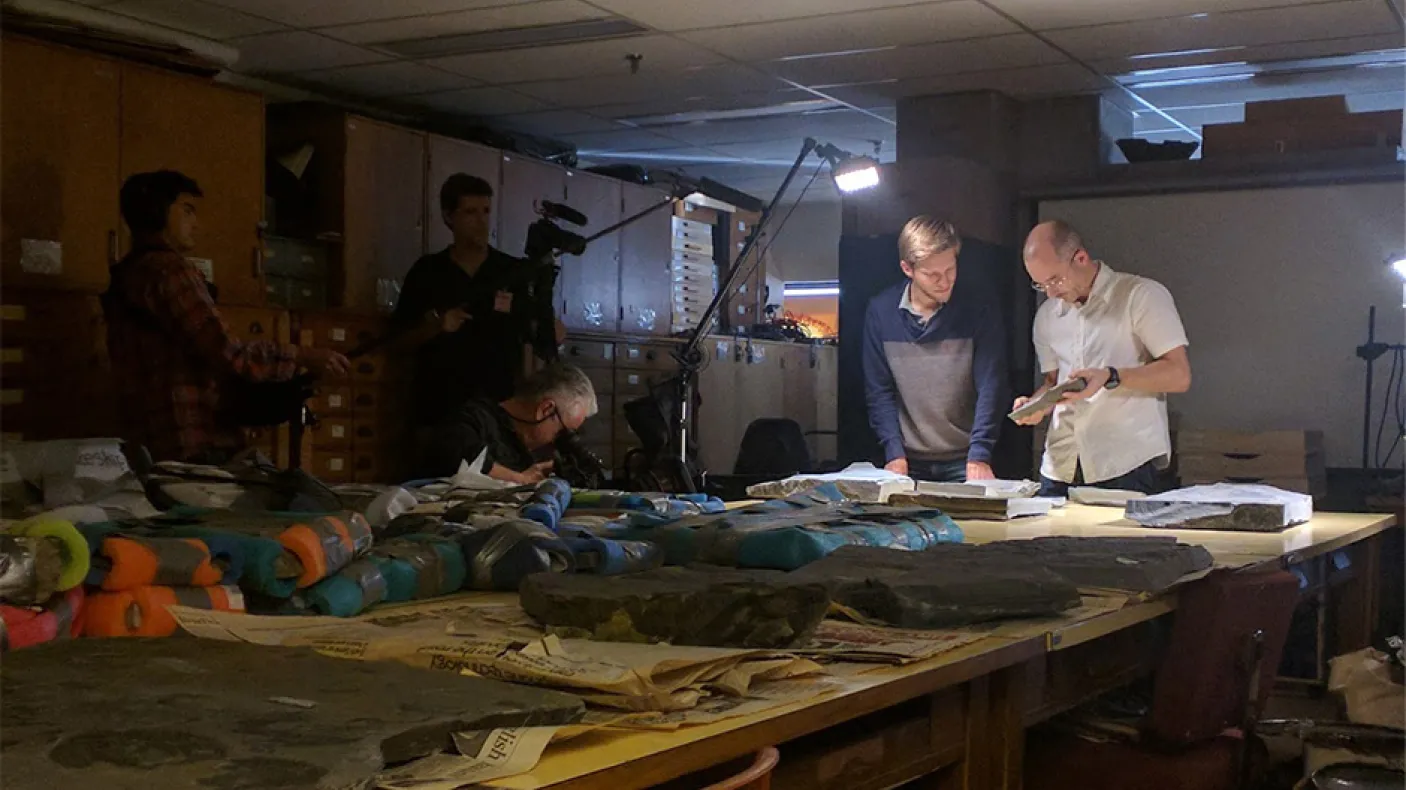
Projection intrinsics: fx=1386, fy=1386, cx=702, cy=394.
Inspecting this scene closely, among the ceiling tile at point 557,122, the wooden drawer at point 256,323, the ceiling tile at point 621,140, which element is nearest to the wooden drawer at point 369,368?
the wooden drawer at point 256,323

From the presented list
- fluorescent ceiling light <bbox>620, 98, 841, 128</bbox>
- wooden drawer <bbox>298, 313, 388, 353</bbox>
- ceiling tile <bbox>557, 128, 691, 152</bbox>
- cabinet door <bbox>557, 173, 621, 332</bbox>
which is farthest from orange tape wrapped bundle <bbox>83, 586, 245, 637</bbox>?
ceiling tile <bbox>557, 128, 691, 152</bbox>

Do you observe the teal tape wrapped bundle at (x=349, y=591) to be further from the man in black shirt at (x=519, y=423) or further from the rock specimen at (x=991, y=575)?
the man in black shirt at (x=519, y=423)

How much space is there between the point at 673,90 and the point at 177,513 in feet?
13.4

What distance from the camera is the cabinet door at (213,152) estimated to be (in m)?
4.55

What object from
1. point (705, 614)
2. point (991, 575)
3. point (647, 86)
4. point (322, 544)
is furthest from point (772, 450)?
point (705, 614)

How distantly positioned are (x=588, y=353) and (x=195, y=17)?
7.85 feet

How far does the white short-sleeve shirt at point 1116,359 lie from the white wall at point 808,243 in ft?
16.0

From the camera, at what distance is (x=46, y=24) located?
14.1ft

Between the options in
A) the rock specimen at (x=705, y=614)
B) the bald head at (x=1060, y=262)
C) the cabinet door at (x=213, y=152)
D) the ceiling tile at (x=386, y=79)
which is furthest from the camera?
the ceiling tile at (x=386, y=79)

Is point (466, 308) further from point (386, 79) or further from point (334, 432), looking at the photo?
point (386, 79)

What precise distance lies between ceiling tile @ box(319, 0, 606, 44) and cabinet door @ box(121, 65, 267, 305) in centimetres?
46

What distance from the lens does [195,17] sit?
4.68 metres

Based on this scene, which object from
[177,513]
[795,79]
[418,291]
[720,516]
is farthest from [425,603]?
[795,79]

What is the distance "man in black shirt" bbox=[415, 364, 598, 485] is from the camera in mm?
3641
